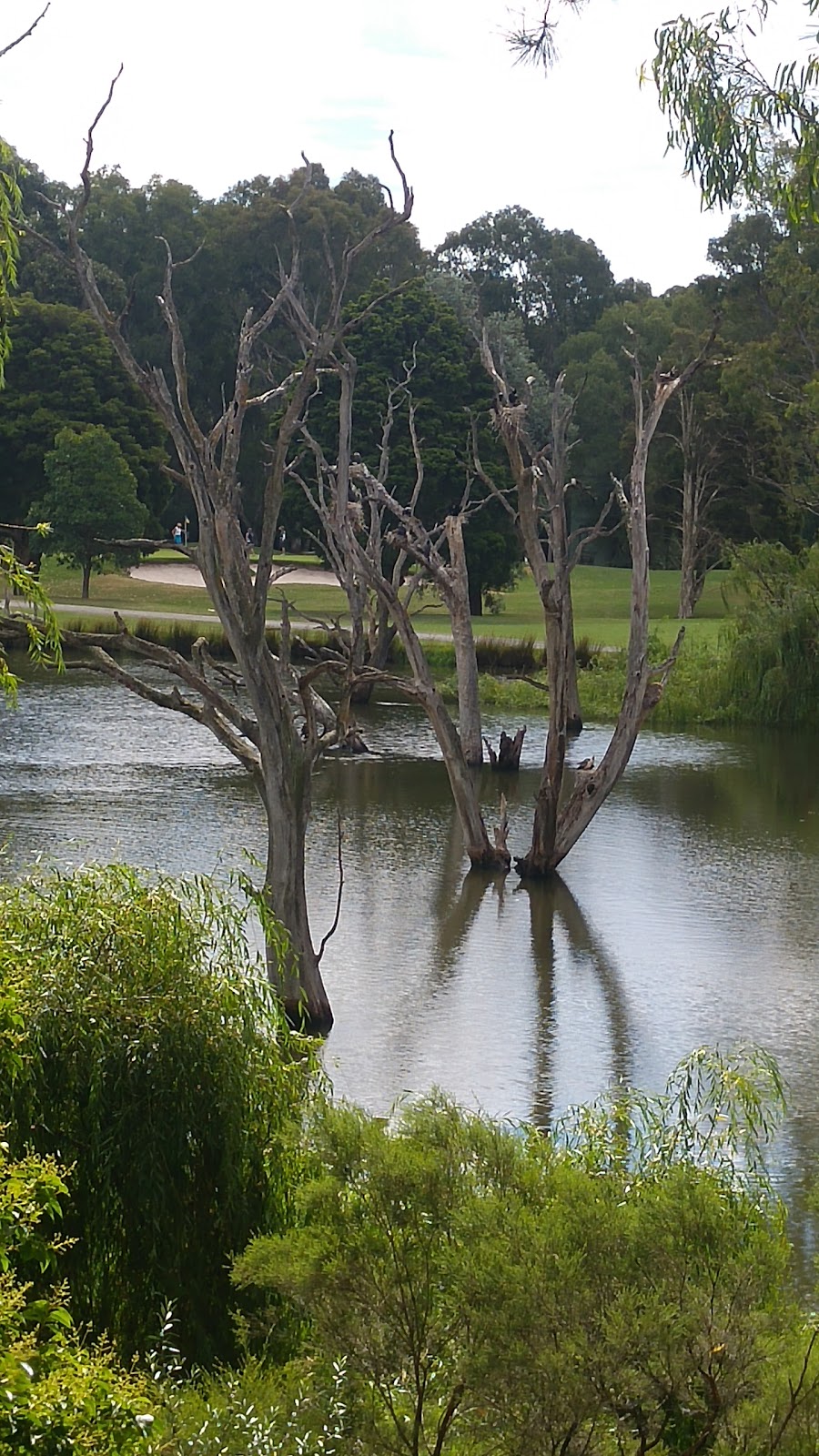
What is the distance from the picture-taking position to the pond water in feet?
33.1

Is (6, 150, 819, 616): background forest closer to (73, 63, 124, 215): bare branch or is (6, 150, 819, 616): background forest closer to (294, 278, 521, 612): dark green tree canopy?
(294, 278, 521, 612): dark green tree canopy

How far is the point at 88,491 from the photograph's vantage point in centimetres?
3594

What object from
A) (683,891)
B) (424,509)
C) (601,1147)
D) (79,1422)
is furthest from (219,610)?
(424,509)

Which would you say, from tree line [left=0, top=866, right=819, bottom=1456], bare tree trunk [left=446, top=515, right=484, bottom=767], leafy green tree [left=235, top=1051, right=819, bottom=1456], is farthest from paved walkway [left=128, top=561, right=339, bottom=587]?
leafy green tree [left=235, top=1051, right=819, bottom=1456]

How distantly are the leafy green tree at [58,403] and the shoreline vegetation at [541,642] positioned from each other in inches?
102

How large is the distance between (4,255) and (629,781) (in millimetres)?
15066

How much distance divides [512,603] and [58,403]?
448 inches

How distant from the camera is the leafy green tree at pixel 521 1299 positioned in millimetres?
4180

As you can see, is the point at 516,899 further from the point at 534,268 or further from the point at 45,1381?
the point at 534,268

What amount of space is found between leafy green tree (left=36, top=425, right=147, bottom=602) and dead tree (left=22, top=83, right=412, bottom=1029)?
25936mm

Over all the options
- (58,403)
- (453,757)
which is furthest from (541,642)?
(453,757)

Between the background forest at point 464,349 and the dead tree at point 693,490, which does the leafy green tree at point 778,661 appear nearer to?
the background forest at point 464,349

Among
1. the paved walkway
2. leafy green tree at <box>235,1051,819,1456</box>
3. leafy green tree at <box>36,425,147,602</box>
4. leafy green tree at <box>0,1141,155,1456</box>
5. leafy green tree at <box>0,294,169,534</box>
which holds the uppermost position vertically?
leafy green tree at <box>0,294,169,534</box>

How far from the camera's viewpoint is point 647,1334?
13.7 ft
